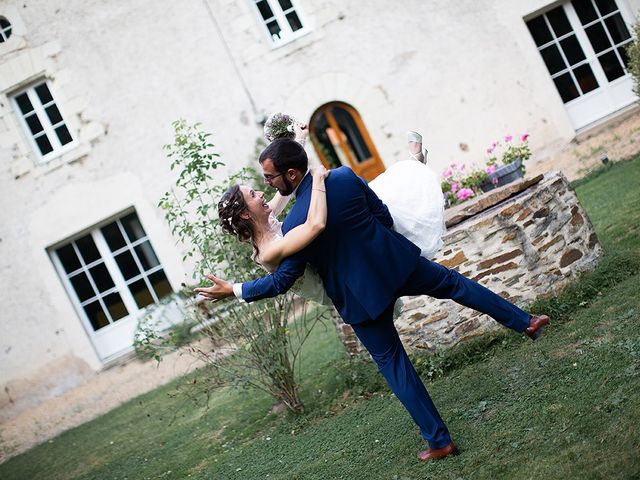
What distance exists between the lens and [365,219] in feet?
12.1

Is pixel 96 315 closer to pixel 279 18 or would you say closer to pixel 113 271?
pixel 113 271

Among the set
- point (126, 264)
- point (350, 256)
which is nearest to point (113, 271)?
point (126, 264)

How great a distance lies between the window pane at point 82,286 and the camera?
1222cm

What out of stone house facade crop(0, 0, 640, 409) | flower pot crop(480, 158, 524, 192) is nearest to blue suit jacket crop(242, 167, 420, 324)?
flower pot crop(480, 158, 524, 192)

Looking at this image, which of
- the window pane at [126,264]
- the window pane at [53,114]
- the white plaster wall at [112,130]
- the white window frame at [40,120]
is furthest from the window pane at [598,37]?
the window pane at [53,114]

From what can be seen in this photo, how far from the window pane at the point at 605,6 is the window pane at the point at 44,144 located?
9368 millimetres

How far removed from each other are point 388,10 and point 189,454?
26.9ft

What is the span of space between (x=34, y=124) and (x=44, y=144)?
376mm

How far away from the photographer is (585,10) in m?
12.3

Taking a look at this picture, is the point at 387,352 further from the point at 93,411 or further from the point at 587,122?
the point at 587,122

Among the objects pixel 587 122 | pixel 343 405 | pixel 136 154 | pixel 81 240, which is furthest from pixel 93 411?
pixel 587 122

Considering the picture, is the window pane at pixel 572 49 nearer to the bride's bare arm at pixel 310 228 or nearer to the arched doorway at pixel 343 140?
the arched doorway at pixel 343 140

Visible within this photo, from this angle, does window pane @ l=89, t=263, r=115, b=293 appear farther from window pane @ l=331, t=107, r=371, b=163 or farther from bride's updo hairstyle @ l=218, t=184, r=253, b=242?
bride's updo hairstyle @ l=218, t=184, r=253, b=242

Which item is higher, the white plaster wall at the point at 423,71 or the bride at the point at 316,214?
the white plaster wall at the point at 423,71
